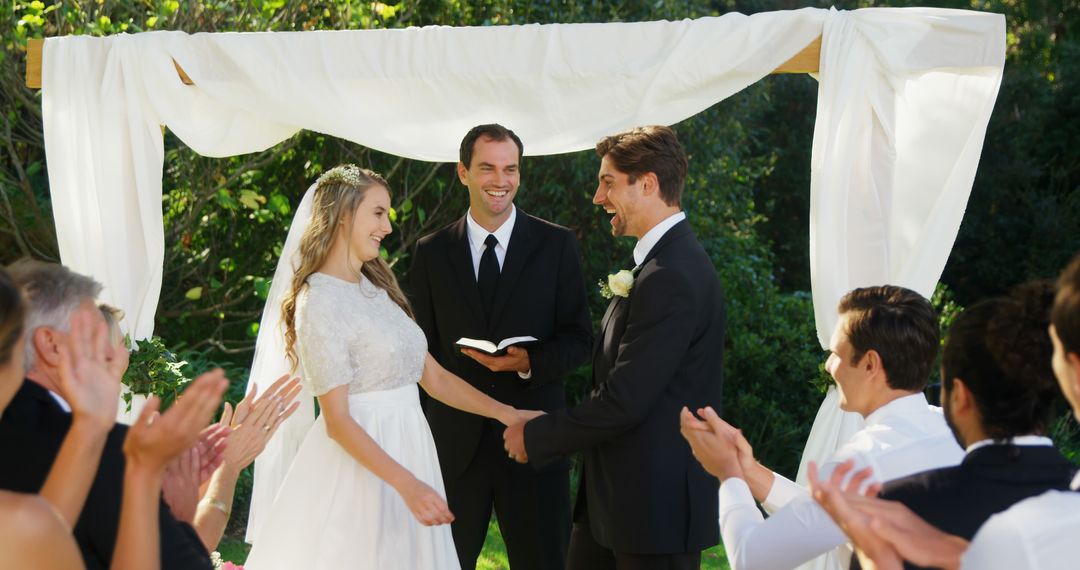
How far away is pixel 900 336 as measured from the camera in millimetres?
2697

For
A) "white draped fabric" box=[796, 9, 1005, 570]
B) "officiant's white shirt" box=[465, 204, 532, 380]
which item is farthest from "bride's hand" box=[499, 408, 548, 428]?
"white draped fabric" box=[796, 9, 1005, 570]

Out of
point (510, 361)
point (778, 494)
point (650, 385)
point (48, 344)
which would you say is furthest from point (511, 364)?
point (48, 344)

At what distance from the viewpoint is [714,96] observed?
4488 mm

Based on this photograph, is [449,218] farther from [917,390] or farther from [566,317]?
[917,390]

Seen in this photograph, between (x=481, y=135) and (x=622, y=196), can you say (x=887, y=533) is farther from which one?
(x=481, y=135)

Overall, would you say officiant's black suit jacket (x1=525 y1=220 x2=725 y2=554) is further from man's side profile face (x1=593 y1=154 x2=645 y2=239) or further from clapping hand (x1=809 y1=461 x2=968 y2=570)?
clapping hand (x1=809 y1=461 x2=968 y2=570)

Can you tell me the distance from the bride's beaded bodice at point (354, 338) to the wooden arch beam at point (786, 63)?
4.36 feet

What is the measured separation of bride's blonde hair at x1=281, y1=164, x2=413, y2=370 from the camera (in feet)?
12.8

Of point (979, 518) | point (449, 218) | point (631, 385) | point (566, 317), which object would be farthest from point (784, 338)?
point (979, 518)

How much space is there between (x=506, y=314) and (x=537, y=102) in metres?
0.83

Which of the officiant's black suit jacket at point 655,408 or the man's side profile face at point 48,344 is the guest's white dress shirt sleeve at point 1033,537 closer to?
the man's side profile face at point 48,344

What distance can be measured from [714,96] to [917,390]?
2.01 meters

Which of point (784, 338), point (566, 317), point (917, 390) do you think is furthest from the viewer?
point (784, 338)

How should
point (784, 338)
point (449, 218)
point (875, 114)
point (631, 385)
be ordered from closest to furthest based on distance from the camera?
point (631, 385)
point (875, 114)
point (449, 218)
point (784, 338)
